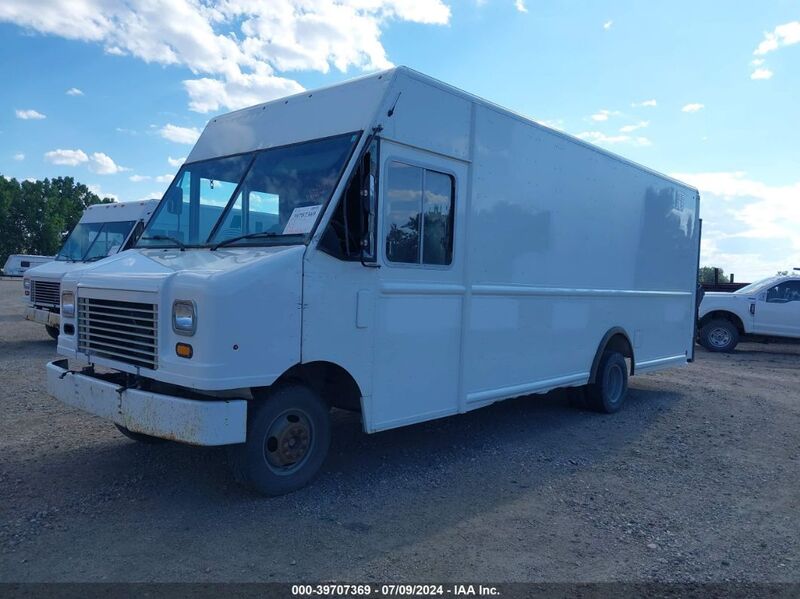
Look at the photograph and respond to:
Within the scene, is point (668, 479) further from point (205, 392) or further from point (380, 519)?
point (205, 392)

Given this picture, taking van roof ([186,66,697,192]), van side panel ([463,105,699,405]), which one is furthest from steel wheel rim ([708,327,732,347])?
van roof ([186,66,697,192])

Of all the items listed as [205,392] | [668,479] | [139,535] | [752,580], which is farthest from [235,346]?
[668,479]

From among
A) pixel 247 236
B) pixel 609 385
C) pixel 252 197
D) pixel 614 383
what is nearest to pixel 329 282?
pixel 247 236

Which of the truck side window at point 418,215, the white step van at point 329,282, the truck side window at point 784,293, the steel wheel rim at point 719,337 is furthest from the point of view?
the steel wheel rim at point 719,337

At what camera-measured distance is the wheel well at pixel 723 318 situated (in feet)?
53.5

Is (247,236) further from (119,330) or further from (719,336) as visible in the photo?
(719,336)

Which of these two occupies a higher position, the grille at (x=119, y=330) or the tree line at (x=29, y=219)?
the tree line at (x=29, y=219)

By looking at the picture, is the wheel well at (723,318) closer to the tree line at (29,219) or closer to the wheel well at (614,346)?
the wheel well at (614,346)

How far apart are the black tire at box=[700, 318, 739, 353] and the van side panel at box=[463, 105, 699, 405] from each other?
26.3 feet

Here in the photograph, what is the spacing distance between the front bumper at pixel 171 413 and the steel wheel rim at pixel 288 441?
36 cm

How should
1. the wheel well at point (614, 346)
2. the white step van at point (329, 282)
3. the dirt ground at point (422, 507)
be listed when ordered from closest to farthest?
the dirt ground at point (422, 507) → the white step van at point (329, 282) → the wheel well at point (614, 346)

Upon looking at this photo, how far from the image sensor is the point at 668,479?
5652 millimetres

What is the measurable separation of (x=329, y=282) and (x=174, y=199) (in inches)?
84.6

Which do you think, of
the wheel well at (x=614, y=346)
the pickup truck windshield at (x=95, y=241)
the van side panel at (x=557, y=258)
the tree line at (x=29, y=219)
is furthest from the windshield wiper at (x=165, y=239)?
the tree line at (x=29, y=219)
